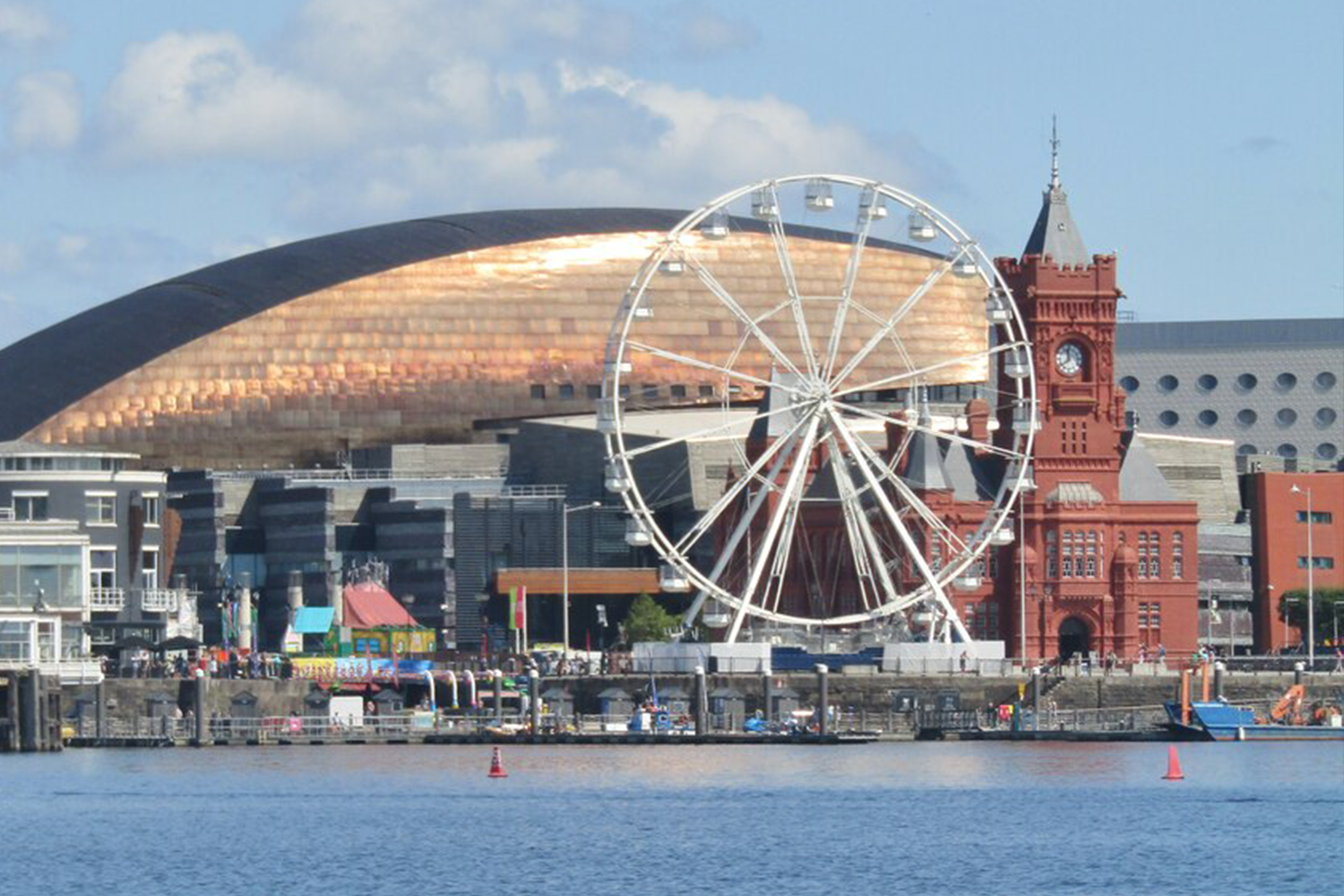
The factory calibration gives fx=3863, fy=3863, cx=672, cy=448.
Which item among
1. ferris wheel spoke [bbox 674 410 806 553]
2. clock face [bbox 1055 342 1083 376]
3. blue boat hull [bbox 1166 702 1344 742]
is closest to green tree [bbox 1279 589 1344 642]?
clock face [bbox 1055 342 1083 376]

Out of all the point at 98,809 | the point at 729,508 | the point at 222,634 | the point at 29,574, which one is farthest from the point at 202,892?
the point at 222,634

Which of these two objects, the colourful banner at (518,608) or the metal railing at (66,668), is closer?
the metal railing at (66,668)

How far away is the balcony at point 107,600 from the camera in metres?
160

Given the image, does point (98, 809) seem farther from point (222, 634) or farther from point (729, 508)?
point (222, 634)

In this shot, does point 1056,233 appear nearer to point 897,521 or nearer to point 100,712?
point 897,521

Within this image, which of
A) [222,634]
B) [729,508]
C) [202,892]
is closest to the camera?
[202,892]

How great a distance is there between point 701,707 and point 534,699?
252 inches

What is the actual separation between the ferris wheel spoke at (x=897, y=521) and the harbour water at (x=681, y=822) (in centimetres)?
1481

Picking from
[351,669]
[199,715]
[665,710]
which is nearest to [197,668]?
[351,669]

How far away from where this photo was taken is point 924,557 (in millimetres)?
167000

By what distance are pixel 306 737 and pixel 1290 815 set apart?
47471mm

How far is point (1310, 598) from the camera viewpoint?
175m

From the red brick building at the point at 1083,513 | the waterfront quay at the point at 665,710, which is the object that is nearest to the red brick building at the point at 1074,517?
the red brick building at the point at 1083,513

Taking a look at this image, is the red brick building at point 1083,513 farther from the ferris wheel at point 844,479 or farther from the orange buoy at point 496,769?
the orange buoy at point 496,769
